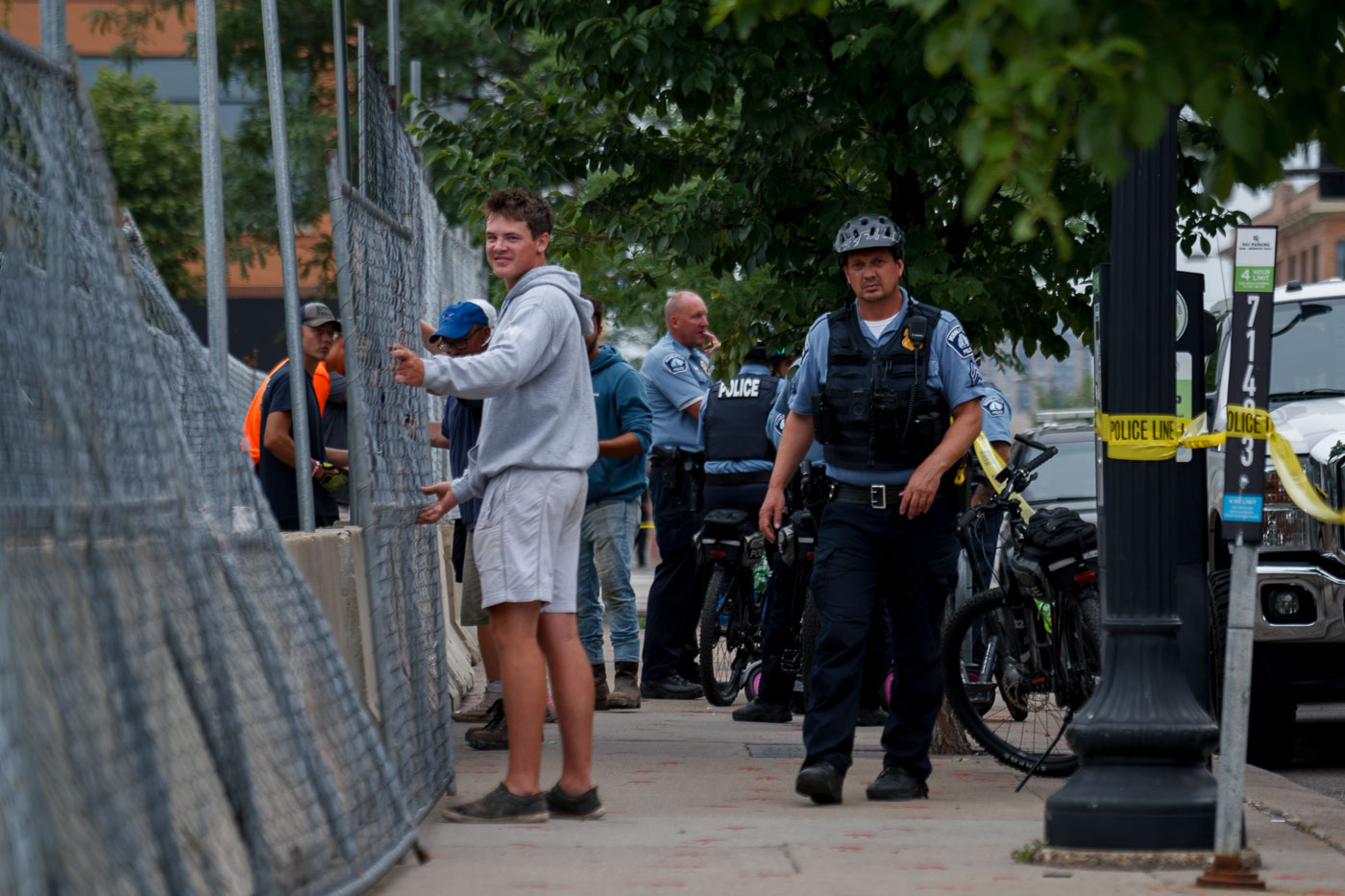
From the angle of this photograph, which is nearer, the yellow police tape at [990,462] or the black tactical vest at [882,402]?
the black tactical vest at [882,402]

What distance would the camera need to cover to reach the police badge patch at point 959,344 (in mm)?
6531

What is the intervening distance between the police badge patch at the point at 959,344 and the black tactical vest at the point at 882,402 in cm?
7

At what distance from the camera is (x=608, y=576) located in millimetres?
9758

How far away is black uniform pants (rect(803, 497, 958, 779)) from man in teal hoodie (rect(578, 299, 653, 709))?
2785mm

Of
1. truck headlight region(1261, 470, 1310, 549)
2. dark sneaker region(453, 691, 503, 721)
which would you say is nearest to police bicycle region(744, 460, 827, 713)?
dark sneaker region(453, 691, 503, 721)

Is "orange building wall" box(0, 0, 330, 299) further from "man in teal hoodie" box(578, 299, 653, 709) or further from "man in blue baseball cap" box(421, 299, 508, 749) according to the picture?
"man in blue baseball cap" box(421, 299, 508, 749)

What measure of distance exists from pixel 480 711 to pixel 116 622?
5.89m

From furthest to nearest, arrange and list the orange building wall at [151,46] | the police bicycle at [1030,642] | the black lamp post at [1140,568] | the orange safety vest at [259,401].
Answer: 1. the orange building wall at [151,46]
2. the orange safety vest at [259,401]
3. the police bicycle at [1030,642]
4. the black lamp post at [1140,568]

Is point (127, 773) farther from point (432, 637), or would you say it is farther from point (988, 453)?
point (988, 453)

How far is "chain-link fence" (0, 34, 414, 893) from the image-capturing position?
330cm

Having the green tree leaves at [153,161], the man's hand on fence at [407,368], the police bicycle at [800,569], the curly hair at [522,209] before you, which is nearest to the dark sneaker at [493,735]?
the police bicycle at [800,569]

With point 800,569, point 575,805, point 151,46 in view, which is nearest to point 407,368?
point 575,805

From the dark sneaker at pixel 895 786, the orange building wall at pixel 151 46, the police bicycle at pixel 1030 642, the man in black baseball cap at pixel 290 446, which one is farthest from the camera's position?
the orange building wall at pixel 151 46

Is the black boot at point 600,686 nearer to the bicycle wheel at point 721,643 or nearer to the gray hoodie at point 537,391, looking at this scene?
the bicycle wheel at point 721,643
